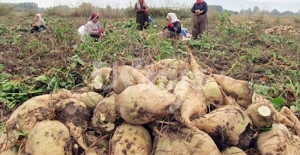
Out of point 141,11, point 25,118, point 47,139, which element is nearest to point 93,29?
point 141,11

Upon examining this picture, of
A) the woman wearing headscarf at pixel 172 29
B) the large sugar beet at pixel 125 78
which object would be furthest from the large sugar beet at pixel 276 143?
the woman wearing headscarf at pixel 172 29

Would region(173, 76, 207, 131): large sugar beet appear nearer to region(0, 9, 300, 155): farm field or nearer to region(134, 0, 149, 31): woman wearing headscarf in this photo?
region(0, 9, 300, 155): farm field

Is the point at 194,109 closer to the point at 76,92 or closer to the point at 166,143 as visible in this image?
the point at 166,143

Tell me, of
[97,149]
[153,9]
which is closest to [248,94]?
[97,149]

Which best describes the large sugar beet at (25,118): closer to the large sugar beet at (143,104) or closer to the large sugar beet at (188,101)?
the large sugar beet at (143,104)

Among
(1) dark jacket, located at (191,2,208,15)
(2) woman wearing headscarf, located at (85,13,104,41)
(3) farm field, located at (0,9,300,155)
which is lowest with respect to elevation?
(3) farm field, located at (0,9,300,155)

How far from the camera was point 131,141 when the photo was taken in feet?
8.81

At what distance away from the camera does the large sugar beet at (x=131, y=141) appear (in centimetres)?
268

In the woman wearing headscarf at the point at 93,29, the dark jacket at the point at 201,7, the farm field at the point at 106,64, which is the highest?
the dark jacket at the point at 201,7

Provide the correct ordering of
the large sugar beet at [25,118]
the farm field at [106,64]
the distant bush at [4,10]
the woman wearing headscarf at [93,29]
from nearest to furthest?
the large sugar beet at [25,118], the farm field at [106,64], the woman wearing headscarf at [93,29], the distant bush at [4,10]

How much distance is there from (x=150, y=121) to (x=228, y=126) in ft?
1.71

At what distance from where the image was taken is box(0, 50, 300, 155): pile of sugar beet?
2.68 meters

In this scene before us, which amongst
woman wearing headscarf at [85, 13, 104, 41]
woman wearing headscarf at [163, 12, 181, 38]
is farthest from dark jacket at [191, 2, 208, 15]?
woman wearing headscarf at [85, 13, 104, 41]

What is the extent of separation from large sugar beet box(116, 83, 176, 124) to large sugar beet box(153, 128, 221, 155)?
5.9 inches
